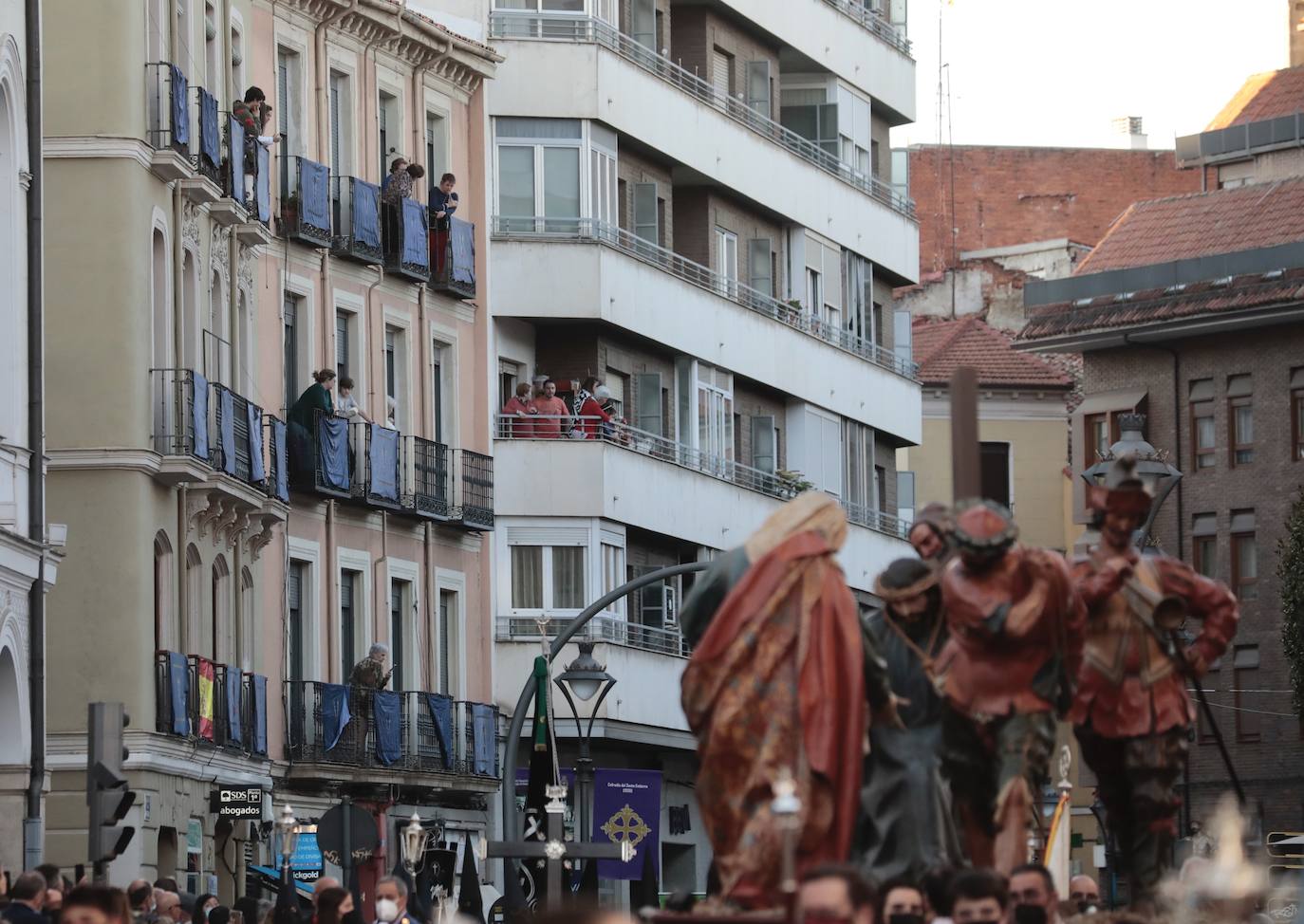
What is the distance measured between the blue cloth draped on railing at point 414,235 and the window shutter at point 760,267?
10704 mm

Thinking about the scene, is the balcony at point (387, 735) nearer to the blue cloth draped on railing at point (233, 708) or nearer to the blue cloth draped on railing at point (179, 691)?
the blue cloth draped on railing at point (233, 708)

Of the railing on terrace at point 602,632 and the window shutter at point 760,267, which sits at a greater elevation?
the window shutter at point 760,267

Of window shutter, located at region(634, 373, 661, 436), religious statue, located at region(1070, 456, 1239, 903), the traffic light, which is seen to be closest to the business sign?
window shutter, located at region(634, 373, 661, 436)

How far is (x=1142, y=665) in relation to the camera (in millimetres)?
16969

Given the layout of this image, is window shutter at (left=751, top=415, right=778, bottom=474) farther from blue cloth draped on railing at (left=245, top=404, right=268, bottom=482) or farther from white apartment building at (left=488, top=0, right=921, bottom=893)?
blue cloth draped on railing at (left=245, top=404, right=268, bottom=482)

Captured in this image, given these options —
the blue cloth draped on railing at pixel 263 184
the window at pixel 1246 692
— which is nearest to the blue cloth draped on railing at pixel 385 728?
the blue cloth draped on railing at pixel 263 184

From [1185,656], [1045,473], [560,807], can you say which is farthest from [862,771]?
[1045,473]

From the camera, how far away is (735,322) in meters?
59.9

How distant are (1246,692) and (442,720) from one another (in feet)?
93.5

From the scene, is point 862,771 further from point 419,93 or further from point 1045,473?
point 1045,473

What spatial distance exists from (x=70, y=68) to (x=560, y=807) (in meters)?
10.3

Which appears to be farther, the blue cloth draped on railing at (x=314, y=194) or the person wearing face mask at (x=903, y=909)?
the blue cloth draped on railing at (x=314, y=194)

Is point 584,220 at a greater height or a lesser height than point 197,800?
greater

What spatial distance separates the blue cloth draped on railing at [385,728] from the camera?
49219 mm
